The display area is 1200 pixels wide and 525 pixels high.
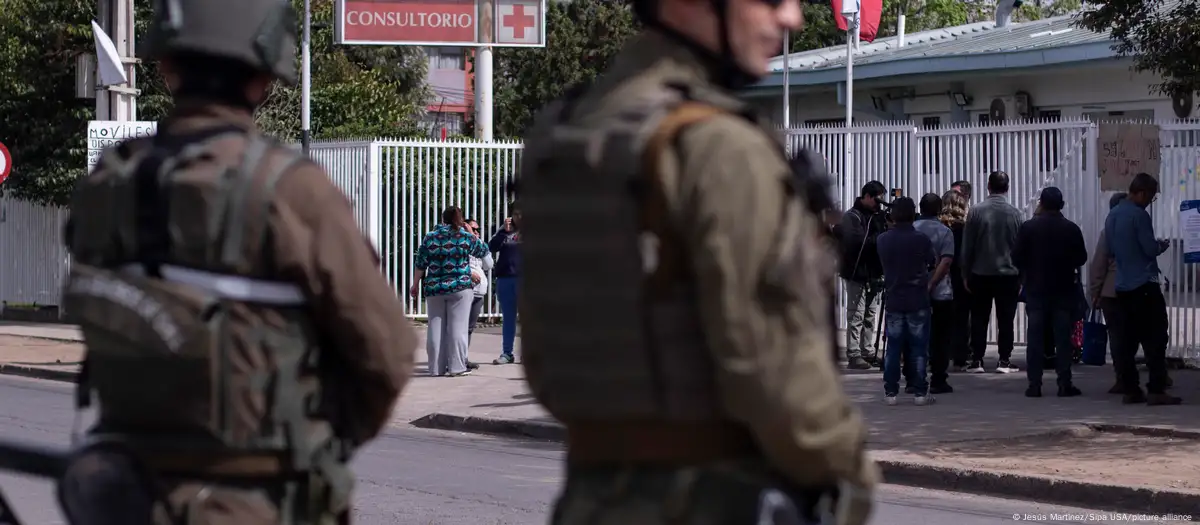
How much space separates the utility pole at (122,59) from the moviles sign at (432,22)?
7.45m

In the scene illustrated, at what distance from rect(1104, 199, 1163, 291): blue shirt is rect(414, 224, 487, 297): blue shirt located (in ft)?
19.7

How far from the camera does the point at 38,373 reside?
18016 millimetres

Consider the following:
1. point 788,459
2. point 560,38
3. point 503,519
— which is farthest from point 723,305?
point 560,38

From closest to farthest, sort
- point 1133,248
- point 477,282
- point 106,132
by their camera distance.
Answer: point 1133,248, point 477,282, point 106,132

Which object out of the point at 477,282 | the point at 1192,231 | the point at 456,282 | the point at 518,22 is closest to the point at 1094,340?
the point at 1192,231

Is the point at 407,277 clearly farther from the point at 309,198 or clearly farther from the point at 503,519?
the point at 309,198

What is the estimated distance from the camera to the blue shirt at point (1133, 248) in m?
12.3

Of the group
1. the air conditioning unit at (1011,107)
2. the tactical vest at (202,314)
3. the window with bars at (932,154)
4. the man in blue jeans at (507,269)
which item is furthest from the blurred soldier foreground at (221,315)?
the air conditioning unit at (1011,107)

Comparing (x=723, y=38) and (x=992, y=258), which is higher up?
(x=723, y=38)

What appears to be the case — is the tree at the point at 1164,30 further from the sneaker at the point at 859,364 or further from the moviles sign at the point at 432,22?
the moviles sign at the point at 432,22

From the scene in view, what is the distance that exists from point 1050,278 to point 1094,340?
2.82 meters

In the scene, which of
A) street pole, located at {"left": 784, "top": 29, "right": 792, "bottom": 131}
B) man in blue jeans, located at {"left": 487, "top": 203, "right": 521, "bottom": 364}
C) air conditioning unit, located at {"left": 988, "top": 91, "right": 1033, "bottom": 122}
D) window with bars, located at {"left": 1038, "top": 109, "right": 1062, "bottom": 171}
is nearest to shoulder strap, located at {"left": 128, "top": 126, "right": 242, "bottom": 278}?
man in blue jeans, located at {"left": 487, "top": 203, "right": 521, "bottom": 364}

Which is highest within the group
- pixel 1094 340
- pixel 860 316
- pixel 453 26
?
pixel 453 26

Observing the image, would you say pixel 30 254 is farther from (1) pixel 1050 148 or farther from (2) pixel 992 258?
(2) pixel 992 258
